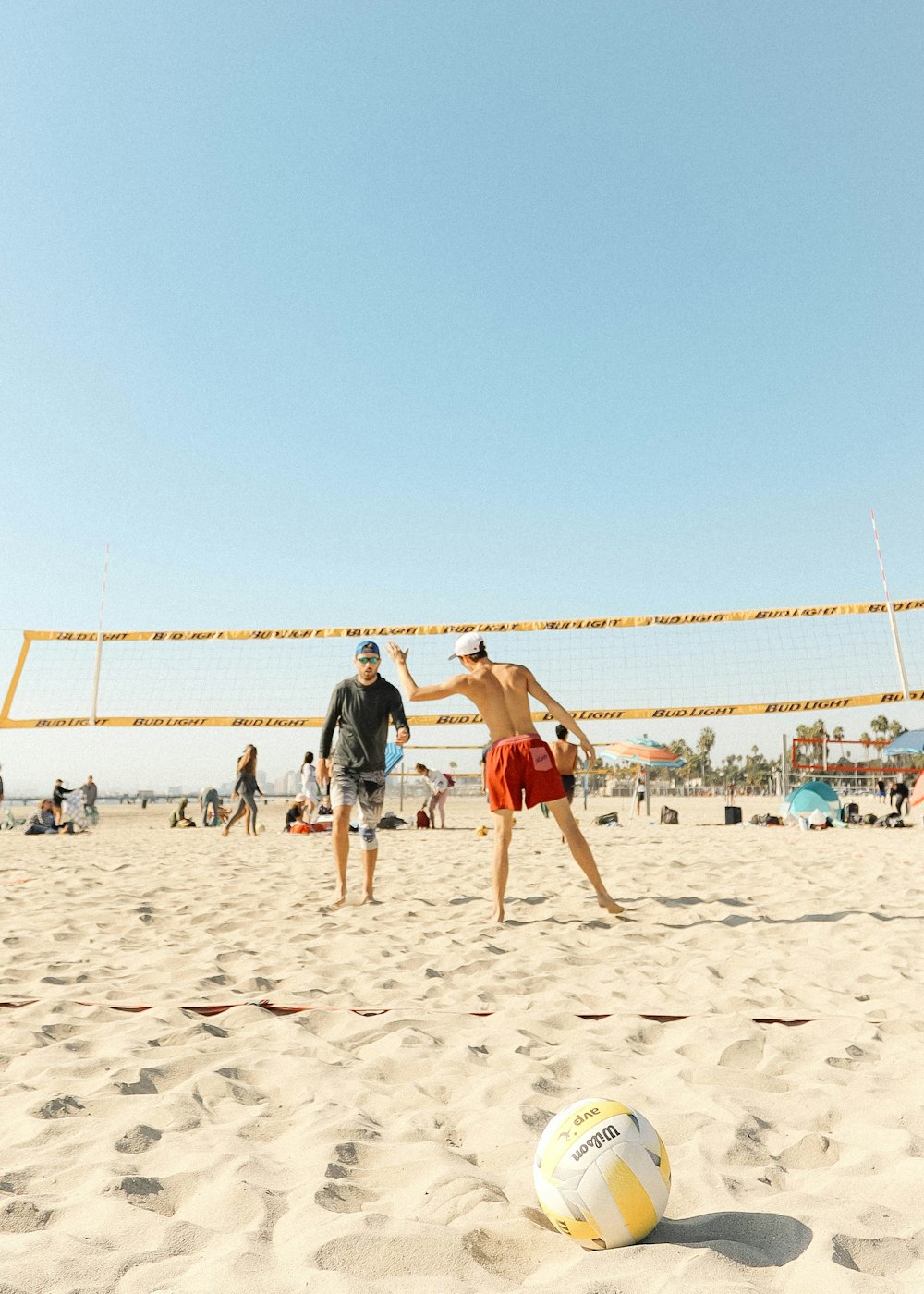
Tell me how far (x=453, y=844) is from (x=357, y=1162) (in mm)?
7071

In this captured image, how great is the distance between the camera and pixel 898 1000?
8.64ft

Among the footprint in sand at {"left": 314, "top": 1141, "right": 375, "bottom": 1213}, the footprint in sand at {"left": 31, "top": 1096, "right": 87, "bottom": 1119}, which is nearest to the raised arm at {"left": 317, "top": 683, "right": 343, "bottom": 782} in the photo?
the footprint in sand at {"left": 31, "top": 1096, "right": 87, "bottom": 1119}

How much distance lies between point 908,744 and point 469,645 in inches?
487

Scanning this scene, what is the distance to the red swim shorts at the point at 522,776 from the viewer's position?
396 centimetres

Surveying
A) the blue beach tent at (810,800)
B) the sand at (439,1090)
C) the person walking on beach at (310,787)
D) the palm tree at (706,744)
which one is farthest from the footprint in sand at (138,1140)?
the palm tree at (706,744)

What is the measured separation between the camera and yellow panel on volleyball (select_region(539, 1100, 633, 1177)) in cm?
134

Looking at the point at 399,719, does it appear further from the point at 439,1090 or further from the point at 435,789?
the point at 435,789

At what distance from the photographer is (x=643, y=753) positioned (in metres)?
13.8

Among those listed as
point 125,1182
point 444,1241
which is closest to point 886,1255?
point 444,1241

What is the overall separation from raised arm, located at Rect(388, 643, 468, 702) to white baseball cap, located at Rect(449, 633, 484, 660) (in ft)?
0.42

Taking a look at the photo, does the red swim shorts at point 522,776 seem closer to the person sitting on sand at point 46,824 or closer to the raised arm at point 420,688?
the raised arm at point 420,688

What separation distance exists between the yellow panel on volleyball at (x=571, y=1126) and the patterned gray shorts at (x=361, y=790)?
3.31 metres

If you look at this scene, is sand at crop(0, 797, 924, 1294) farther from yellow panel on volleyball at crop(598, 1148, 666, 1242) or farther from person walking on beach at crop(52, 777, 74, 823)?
person walking on beach at crop(52, 777, 74, 823)

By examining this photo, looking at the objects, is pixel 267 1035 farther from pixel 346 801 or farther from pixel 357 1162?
pixel 346 801
